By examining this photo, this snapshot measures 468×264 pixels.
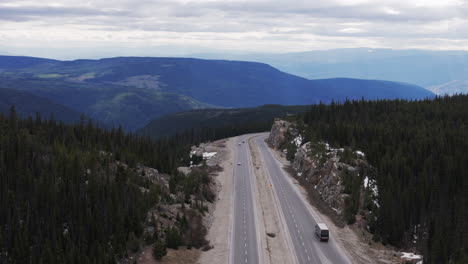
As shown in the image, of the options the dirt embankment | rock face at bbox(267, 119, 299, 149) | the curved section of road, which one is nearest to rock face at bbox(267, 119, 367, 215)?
the dirt embankment

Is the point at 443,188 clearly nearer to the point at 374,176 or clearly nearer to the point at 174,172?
the point at 374,176

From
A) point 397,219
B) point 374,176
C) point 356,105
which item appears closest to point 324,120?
point 356,105

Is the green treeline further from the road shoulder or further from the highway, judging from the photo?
the highway

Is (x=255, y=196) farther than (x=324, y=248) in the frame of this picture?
Yes

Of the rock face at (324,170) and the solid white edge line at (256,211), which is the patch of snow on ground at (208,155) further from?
the rock face at (324,170)

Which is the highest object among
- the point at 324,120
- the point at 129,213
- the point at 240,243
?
the point at 324,120

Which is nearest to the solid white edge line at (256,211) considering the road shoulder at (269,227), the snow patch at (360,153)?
the road shoulder at (269,227)
